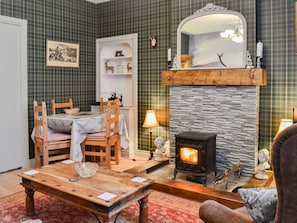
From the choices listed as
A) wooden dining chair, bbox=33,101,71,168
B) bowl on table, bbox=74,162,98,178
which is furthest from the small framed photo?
bowl on table, bbox=74,162,98,178

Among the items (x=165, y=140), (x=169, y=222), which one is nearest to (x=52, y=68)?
(x=165, y=140)

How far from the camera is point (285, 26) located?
11.6 ft

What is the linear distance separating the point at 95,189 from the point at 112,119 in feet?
6.59

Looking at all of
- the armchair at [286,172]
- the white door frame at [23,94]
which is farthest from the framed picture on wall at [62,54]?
the armchair at [286,172]

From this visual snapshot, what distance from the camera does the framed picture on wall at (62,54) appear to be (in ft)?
15.1

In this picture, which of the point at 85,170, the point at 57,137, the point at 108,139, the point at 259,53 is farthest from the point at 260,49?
the point at 57,137

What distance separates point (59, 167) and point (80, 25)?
122 inches

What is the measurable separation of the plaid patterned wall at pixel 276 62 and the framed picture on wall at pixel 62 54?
298 cm

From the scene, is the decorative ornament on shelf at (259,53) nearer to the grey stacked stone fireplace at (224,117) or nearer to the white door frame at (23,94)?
the grey stacked stone fireplace at (224,117)

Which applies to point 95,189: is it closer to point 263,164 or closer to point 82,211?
point 82,211

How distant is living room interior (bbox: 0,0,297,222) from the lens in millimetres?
3602

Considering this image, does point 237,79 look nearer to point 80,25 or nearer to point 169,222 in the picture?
point 169,222

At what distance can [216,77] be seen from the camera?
3.79m

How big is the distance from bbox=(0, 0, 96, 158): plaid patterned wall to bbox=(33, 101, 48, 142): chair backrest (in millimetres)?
415
